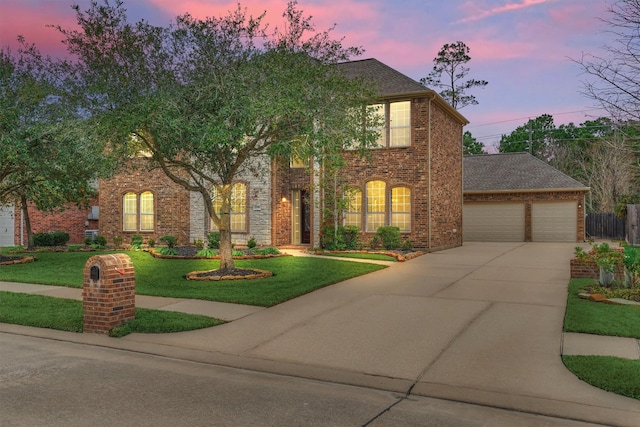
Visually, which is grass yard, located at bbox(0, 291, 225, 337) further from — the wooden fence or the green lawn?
the wooden fence

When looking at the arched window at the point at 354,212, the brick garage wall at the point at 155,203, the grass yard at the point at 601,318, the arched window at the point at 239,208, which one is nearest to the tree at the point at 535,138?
the arched window at the point at 354,212

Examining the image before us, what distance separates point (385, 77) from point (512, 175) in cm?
1138

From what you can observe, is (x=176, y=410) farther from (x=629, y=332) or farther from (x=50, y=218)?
(x=50, y=218)

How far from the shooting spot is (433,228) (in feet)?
68.4

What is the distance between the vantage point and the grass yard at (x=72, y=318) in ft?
26.6

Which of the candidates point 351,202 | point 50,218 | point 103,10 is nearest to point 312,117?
point 103,10

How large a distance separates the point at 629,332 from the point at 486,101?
124 feet

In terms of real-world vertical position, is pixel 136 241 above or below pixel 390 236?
below

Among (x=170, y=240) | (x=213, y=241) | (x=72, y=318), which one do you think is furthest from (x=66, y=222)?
(x=72, y=318)

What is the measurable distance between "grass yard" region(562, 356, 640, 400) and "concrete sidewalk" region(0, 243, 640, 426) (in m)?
0.13

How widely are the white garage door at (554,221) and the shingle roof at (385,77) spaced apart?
1127cm

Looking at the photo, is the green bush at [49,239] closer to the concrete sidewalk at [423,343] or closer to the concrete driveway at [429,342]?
the concrete sidewalk at [423,343]

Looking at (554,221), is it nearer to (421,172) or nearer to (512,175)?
(512,175)

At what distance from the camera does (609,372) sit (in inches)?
228
